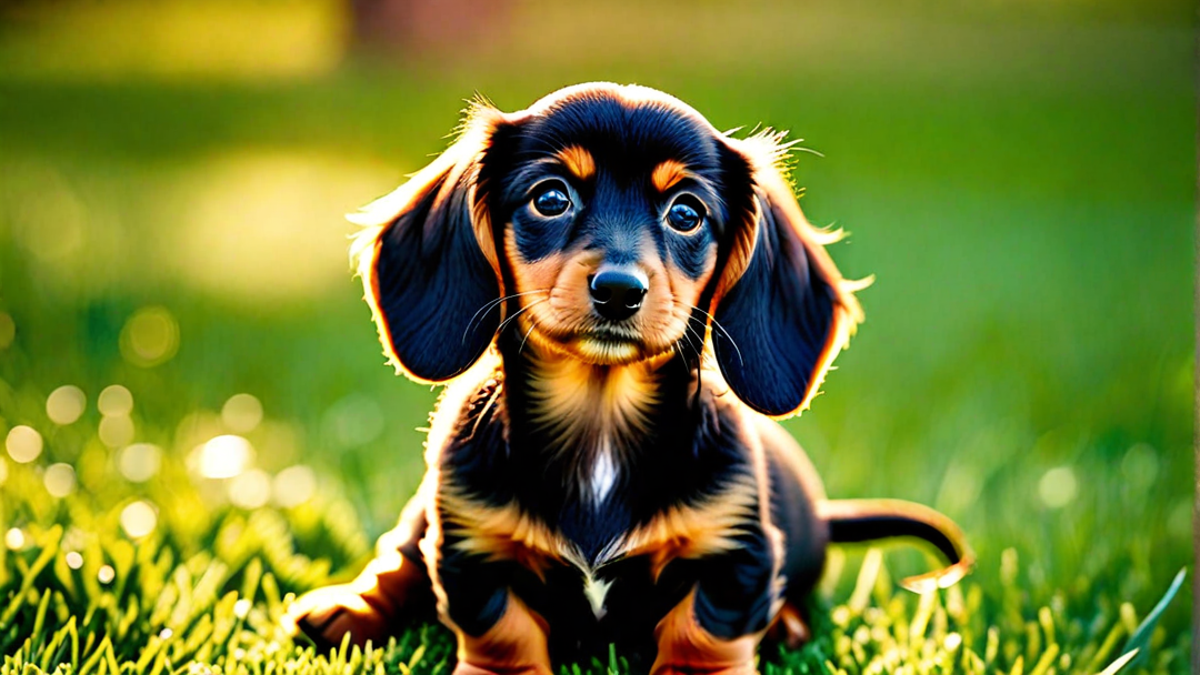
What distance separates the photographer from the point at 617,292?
2072 millimetres

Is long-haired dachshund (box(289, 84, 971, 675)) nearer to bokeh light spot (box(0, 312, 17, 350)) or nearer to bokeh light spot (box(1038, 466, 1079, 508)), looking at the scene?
bokeh light spot (box(1038, 466, 1079, 508))

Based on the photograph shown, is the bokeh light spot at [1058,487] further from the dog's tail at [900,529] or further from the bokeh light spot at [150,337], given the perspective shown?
the bokeh light spot at [150,337]

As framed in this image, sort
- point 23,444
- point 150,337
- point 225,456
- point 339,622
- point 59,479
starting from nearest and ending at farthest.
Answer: point 339,622 → point 59,479 → point 23,444 → point 225,456 → point 150,337

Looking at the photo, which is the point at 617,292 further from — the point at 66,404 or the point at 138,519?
the point at 66,404

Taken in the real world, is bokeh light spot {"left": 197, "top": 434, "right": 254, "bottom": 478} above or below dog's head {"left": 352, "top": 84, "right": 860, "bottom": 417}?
below

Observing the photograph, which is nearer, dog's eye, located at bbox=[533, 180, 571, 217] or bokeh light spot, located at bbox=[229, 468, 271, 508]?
dog's eye, located at bbox=[533, 180, 571, 217]

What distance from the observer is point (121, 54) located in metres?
4.07

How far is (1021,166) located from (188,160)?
3300 millimetres

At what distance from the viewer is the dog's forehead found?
218 cm

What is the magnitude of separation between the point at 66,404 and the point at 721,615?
270cm

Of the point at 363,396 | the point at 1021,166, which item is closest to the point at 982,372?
the point at 1021,166

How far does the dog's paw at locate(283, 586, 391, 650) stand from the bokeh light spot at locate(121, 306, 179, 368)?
226cm

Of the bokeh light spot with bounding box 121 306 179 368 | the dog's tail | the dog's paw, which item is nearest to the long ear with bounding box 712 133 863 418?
the dog's tail

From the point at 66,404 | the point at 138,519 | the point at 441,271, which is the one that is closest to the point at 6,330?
the point at 66,404
